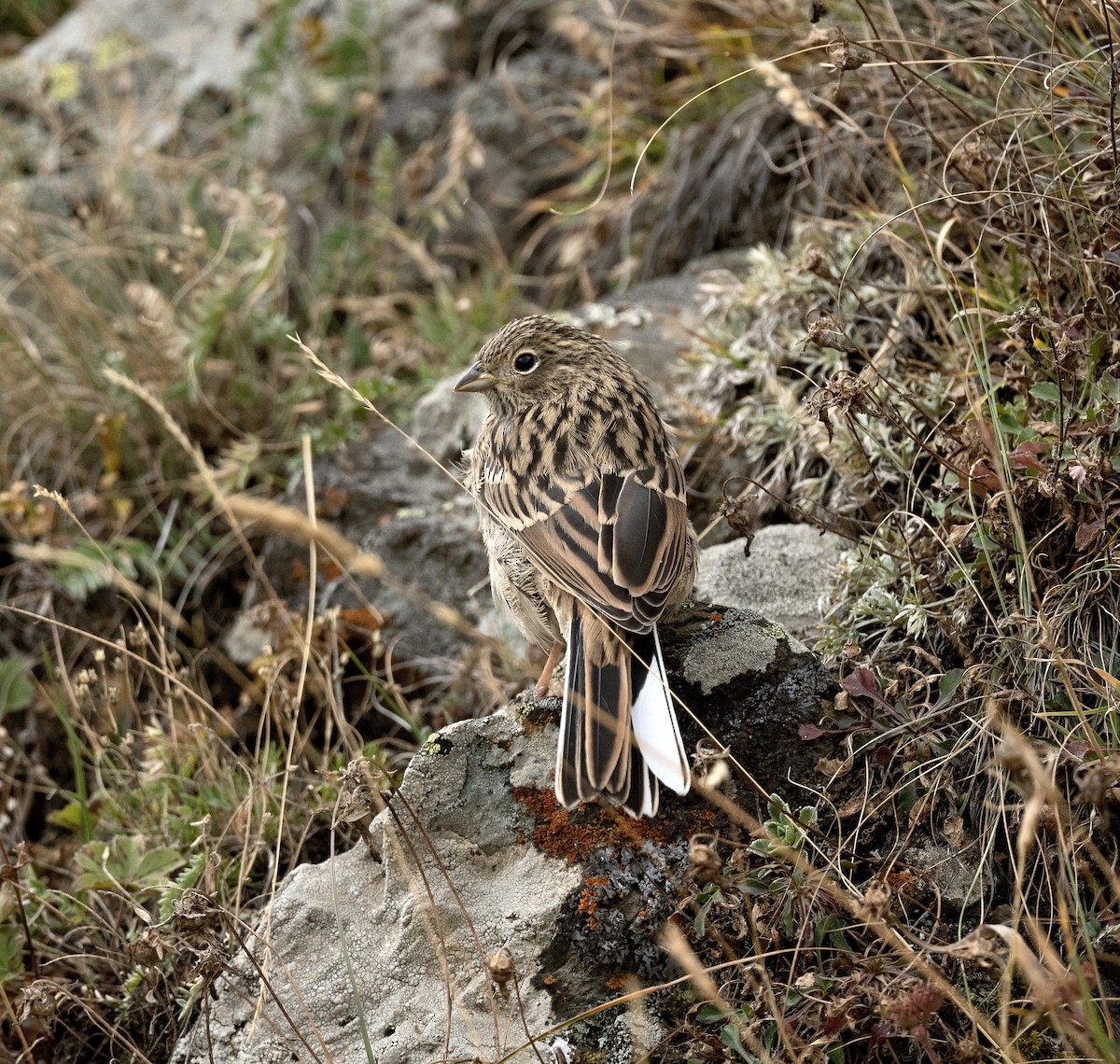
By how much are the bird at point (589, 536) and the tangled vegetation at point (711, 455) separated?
1.14 ft

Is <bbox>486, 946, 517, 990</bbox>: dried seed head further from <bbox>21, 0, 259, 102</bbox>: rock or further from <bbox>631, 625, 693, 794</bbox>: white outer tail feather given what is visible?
<bbox>21, 0, 259, 102</bbox>: rock

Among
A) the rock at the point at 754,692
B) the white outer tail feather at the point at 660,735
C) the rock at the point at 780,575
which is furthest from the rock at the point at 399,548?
the white outer tail feather at the point at 660,735

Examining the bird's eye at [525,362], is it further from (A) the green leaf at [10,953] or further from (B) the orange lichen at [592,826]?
(A) the green leaf at [10,953]

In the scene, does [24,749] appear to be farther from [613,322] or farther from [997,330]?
[997,330]

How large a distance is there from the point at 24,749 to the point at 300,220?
4.20m

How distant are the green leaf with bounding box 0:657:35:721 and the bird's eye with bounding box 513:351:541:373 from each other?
9.19 feet

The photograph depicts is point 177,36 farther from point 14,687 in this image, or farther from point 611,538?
point 611,538

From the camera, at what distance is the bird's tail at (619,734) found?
11.2 ft

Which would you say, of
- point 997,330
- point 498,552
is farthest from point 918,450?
point 498,552

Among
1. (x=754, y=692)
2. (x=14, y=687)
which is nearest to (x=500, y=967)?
(x=754, y=692)

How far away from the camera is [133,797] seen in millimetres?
4941

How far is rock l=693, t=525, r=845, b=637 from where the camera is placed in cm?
470

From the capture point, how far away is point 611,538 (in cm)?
405

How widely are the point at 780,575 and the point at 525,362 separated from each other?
134 cm
